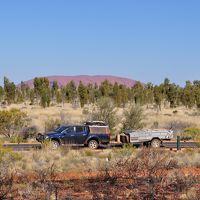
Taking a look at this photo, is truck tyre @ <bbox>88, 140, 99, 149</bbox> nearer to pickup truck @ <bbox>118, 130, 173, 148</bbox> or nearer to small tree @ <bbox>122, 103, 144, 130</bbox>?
pickup truck @ <bbox>118, 130, 173, 148</bbox>

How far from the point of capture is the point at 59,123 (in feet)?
129

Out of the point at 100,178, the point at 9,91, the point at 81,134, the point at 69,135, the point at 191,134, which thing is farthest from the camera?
the point at 9,91

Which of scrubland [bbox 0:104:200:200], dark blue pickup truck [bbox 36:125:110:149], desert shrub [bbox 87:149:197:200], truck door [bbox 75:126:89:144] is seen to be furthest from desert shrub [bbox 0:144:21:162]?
truck door [bbox 75:126:89:144]

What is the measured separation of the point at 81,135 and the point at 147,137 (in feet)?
13.9

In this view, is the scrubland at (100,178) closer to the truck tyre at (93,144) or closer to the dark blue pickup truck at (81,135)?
the dark blue pickup truck at (81,135)

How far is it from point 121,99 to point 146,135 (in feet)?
181

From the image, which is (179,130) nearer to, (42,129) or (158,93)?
(42,129)

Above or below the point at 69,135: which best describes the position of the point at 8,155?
below

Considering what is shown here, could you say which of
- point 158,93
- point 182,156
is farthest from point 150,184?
point 158,93

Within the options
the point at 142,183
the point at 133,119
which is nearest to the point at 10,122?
the point at 133,119

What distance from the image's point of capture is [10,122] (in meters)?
36.9

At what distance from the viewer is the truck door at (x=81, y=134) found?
29.5 meters

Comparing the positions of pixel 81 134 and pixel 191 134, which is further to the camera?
pixel 191 134

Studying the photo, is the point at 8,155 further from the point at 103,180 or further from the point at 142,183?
the point at 142,183
